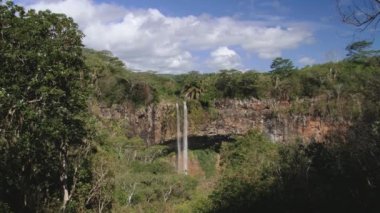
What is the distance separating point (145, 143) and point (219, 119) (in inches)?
245

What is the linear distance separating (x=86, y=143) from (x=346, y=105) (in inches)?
984

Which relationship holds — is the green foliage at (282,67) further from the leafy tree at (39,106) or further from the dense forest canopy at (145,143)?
the leafy tree at (39,106)

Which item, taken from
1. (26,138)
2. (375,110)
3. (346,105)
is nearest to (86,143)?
(26,138)

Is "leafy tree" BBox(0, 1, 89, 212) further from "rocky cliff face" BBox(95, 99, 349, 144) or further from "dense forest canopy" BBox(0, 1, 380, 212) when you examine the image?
"rocky cliff face" BBox(95, 99, 349, 144)

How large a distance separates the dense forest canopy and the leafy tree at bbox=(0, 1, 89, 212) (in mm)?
30

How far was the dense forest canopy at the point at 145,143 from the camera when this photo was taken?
11.9m

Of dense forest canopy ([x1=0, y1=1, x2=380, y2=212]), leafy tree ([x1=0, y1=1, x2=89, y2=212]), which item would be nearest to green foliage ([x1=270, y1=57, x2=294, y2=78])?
dense forest canopy ([x1=0, y1=1, x2=380, y2=212])

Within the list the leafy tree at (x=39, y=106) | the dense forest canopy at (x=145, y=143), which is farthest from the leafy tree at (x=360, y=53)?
the leafy tree at (x=39, y=106)

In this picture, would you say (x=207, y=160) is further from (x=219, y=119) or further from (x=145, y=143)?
(x=145, y=143)

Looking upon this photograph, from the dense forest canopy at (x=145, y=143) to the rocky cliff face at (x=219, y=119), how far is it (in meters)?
0.37

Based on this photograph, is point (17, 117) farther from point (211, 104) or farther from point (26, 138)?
point (211, 104)

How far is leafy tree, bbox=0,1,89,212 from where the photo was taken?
1144 cm

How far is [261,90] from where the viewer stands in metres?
39.7

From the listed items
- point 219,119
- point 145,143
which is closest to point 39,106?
point 145,143
